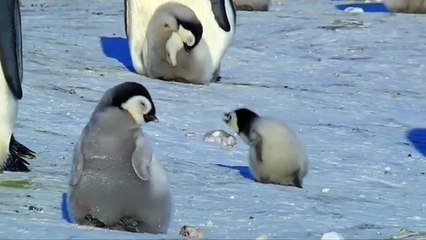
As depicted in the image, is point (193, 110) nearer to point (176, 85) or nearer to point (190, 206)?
point (176, 85)

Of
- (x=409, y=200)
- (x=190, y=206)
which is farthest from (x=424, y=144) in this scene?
(x=190, y=206)

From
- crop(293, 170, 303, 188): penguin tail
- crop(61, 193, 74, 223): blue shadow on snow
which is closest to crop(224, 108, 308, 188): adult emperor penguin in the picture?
crop(293, 170, 303, 188): penguin tail

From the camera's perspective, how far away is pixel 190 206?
462cm

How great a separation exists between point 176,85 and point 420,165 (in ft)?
7.29

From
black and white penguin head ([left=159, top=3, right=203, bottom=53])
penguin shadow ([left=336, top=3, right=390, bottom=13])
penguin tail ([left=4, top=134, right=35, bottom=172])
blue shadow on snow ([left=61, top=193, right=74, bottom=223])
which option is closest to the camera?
blue shadow on snow ([left=61, top=193, right=74, bottom=223])

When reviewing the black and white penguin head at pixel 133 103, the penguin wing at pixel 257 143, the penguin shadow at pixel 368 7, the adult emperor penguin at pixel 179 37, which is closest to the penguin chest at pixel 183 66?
the adult emperor penguin at pixel 179 37

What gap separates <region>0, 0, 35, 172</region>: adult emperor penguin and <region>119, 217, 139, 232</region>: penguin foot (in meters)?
1.34

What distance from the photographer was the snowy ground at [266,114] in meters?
4.47

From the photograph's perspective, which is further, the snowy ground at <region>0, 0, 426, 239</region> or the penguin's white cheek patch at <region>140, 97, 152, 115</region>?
the snowy ground at <region>0, 0, 426, 239</region>

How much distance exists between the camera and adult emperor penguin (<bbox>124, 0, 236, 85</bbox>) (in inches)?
302

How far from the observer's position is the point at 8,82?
17.0ft

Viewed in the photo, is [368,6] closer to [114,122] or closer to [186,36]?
[186,36]

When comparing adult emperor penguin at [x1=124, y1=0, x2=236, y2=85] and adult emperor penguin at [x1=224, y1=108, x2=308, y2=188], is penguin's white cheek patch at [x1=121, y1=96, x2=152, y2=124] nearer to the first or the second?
adult emperor penguin at [x1=224, y1=108, x2=308, y2=188]

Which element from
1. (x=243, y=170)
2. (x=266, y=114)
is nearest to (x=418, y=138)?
(x=266, y=114)
